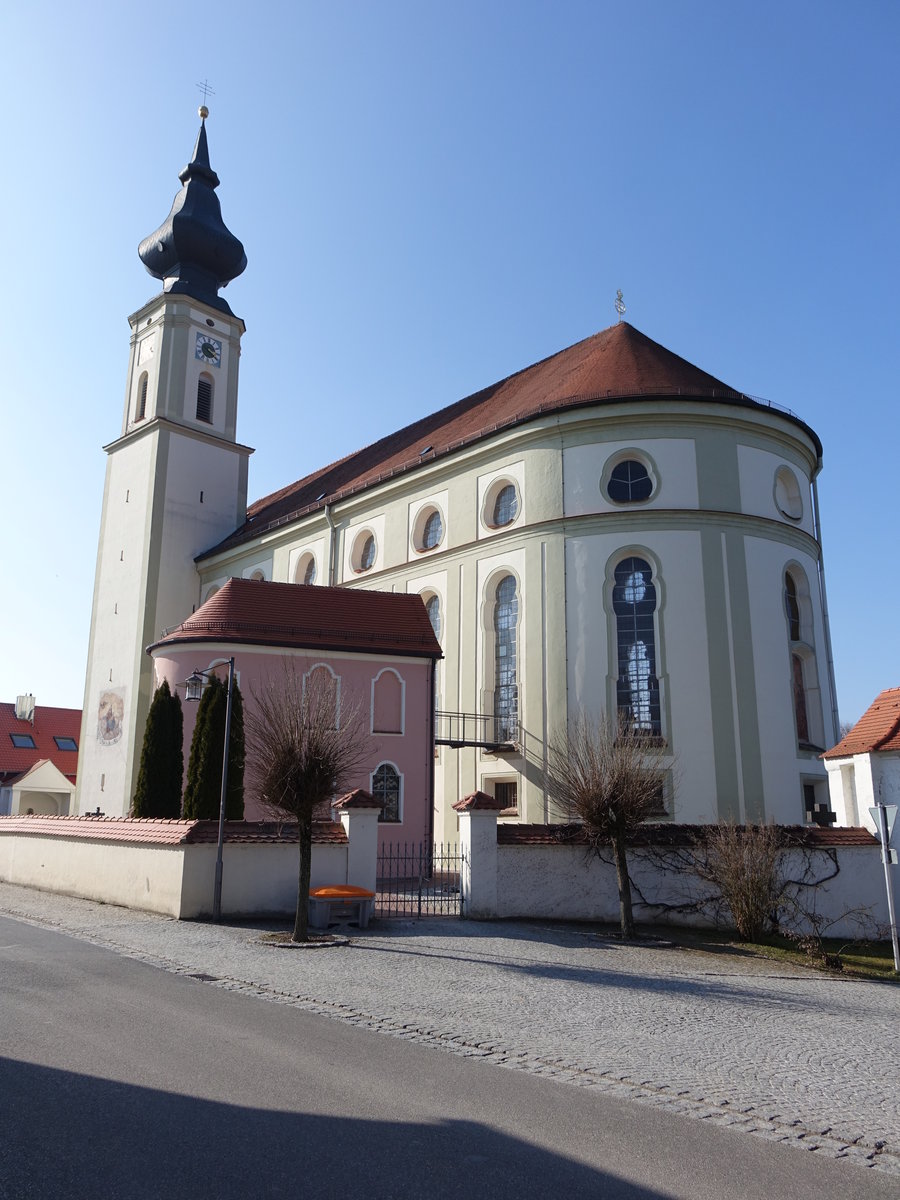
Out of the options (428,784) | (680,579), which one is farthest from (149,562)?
(680,579)

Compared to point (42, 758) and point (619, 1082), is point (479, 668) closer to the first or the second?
point (619, 1082)

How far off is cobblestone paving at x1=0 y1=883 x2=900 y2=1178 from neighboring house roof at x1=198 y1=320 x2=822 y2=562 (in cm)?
1491

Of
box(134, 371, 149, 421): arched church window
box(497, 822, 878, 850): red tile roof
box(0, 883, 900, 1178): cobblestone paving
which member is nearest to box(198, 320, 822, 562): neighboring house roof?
box(134, 371, 149, 421): arched church window

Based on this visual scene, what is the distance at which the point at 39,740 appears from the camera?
46594 millimetres

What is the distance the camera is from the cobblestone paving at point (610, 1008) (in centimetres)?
626

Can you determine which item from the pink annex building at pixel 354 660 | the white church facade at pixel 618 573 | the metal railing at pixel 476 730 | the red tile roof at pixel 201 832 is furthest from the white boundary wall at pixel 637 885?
the metal railing at pixel 476 730

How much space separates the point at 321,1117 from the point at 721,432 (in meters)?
21.8

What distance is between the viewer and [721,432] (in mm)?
24562

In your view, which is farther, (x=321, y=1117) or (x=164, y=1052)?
(x=164, y=1052)

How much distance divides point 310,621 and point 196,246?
22.2 meters

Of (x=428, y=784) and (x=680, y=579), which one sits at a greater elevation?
(x=680, y=579)

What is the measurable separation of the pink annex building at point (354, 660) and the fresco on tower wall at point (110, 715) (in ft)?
33.0

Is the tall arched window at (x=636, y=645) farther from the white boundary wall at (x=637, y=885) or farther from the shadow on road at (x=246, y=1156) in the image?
the shadow on road at (x=246, y=1156)

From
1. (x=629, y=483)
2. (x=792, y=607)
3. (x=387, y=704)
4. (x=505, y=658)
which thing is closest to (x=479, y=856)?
(x=387, y=704)
